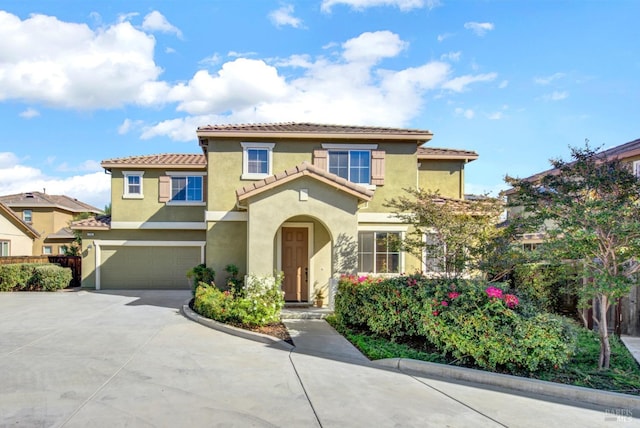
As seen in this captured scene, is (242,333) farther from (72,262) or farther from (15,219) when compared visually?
(15,219)

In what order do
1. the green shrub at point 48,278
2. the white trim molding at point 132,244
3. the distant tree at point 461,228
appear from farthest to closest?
the white trim molding at point 132,244 → the green shrub at point 48,278 → the distant tree at point 461,228

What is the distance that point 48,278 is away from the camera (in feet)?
61.2

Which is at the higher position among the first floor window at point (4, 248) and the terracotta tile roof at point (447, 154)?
the terracotta tile roof at point (447, 154)

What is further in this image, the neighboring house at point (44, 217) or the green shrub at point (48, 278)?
the neighboring house at point (44, 217)

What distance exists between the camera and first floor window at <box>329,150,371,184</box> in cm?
1463

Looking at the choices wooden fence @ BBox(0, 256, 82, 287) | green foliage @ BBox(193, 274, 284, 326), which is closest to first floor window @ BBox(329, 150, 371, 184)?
green foliage @ BBox(193, 274, 284, 326)

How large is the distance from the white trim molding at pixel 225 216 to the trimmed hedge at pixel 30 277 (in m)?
9.78

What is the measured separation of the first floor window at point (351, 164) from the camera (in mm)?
14633

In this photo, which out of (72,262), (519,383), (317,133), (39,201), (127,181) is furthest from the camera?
(39,201)

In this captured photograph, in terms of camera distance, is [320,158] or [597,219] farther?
[320,158]

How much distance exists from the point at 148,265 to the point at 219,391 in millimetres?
15283

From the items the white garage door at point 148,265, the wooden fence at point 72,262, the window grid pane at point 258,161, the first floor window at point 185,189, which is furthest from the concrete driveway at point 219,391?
the wooden fence at point 72,262

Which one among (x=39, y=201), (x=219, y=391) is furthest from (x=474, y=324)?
(x=39, y=201)

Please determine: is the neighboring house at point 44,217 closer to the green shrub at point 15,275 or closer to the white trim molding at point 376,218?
the green shrub at point 15,275
